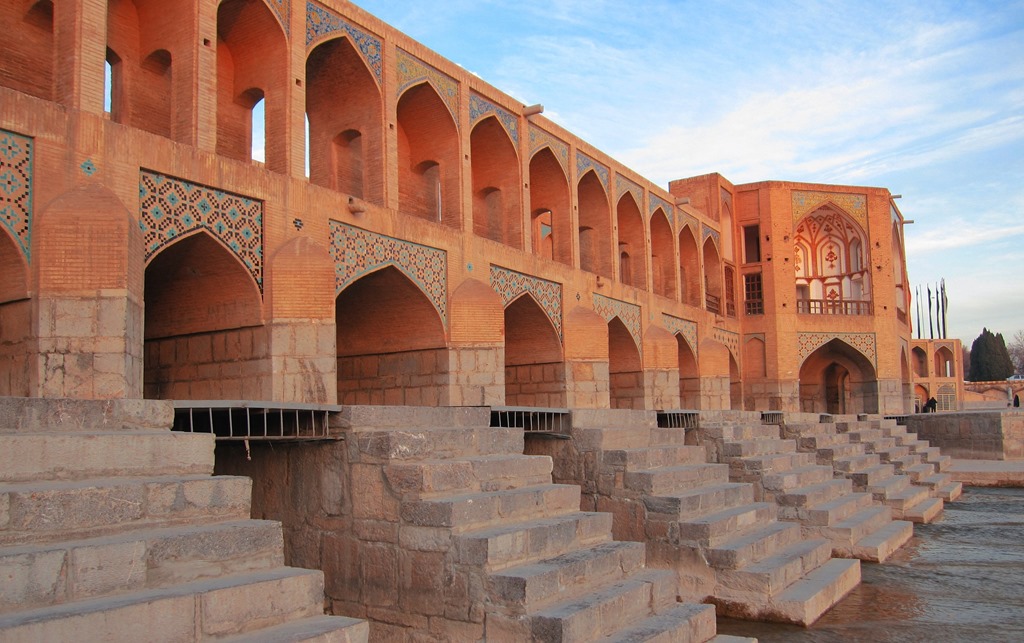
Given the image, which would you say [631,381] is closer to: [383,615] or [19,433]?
[383,615]

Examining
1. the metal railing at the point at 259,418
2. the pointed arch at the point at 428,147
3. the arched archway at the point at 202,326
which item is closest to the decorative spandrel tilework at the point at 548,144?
the pointed arch at the point at 428,147

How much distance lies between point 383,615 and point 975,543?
25.6 ft

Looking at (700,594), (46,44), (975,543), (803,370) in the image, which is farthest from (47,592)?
(803,370)

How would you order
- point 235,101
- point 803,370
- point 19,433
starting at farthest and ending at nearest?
point 803,370, point 235,101, point 19,433

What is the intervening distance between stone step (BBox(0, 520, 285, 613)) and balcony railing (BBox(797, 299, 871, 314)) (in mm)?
22201

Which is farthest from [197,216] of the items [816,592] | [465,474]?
[816,592]

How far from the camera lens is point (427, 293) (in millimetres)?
11797

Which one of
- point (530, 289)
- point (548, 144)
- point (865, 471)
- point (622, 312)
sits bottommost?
point (865, 471)

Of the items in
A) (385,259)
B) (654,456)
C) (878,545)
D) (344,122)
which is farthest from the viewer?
(344,122)

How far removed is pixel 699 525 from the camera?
737 centimetres

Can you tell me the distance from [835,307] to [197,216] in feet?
69.5

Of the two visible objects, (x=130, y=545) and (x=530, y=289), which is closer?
(x=130, y=545)

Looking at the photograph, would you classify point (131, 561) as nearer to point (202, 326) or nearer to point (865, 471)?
point (202, 326)

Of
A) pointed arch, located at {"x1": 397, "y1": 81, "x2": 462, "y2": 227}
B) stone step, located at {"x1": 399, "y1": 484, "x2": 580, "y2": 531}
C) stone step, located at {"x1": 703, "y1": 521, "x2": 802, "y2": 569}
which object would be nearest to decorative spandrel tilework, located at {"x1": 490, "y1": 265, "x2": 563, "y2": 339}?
pointed arch, located at {"x1": 397, "y1": 81, "x2": 462, "y2": 227}
